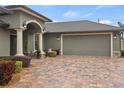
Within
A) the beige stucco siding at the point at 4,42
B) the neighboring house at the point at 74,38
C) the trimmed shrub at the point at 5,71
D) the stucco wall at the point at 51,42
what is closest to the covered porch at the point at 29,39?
the neighboring house at the point at 74,38

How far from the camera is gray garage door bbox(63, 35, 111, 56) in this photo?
21656mm

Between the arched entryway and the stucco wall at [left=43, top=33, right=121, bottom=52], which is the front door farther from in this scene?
the stucco wall at [left=43, top=33, right=121, bottom=52]

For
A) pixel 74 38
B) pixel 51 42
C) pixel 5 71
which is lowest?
pixel 5 71

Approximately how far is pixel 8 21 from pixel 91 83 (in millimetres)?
8871

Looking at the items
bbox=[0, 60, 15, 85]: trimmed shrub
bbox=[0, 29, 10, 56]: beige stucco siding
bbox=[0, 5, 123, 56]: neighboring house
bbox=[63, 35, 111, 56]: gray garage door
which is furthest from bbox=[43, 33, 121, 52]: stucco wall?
bbox=[0, 60, 15, 85]: trimmed shrub

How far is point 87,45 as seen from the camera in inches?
880

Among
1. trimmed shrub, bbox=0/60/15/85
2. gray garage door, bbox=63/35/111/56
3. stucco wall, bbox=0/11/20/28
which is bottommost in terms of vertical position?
trimmed shrub, bbox=0/60/15/85

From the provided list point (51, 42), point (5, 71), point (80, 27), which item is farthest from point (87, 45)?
point (5, 71)

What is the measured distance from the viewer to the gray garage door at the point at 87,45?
2166 centimetres

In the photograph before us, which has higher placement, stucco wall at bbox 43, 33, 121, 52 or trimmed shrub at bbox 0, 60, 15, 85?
stucco wall at bbox 43, 33, 121, 52

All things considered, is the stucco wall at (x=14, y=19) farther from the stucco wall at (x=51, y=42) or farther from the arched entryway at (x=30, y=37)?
the stucco wall at (x=51, y=42)

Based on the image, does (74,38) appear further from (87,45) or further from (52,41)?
(52,41)

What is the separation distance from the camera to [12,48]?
17.6 metres
